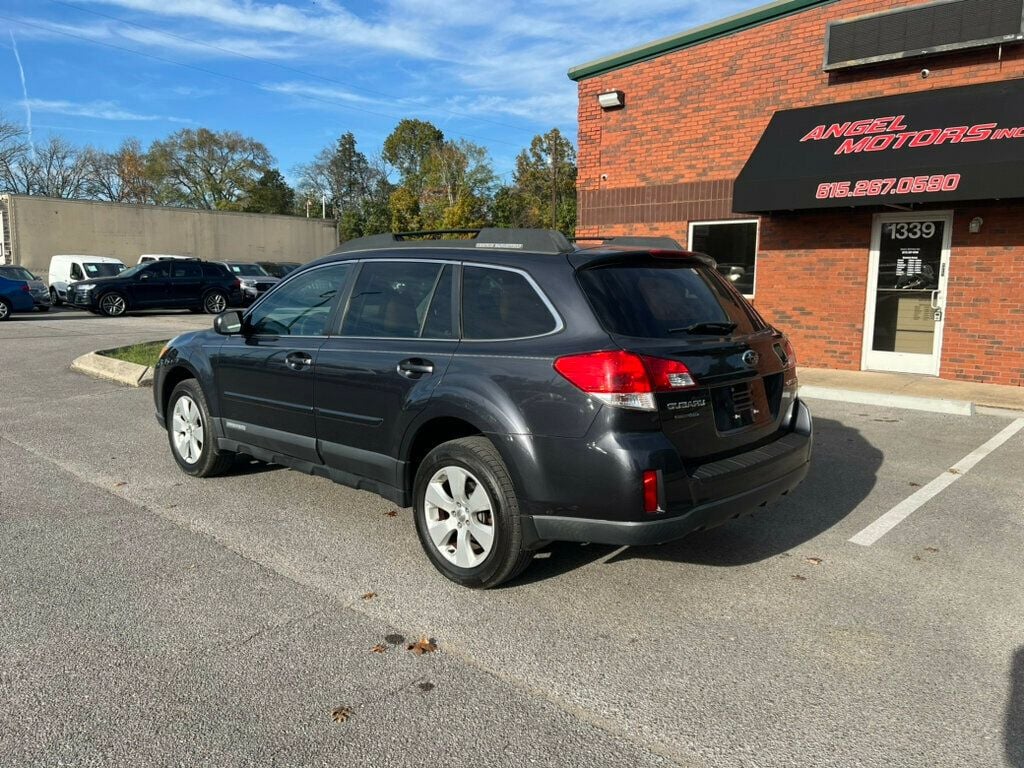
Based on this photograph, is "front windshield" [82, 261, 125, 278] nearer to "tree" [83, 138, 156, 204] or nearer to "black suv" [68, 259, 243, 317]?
"black suv" [68, 259, 243, 317]

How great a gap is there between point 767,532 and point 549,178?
5413 centimetres

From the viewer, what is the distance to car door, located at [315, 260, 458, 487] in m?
4.18

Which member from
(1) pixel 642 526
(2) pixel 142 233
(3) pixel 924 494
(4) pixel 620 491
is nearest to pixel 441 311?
(4) pixel 620 491

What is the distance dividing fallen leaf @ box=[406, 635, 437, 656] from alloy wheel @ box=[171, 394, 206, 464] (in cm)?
306

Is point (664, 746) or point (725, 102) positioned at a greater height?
point (725, 102)

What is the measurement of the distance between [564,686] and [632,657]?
1.24 ft

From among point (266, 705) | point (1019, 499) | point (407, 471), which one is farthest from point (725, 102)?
point (266, 705)

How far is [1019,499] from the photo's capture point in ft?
18.0

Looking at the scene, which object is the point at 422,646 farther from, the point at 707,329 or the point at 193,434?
the point at 193,434

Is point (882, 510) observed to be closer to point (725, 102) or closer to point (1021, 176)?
point (1021, 176)

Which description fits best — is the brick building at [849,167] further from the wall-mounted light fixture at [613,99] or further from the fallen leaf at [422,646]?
the fallen leaf at [422,646]

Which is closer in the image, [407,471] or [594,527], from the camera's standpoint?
[594,527]

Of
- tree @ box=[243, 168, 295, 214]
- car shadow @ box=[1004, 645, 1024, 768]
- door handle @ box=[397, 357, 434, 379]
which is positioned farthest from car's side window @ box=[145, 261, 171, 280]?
tree @ box=[243, 168, 295, 214]

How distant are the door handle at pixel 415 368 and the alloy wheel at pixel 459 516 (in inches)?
20.4
